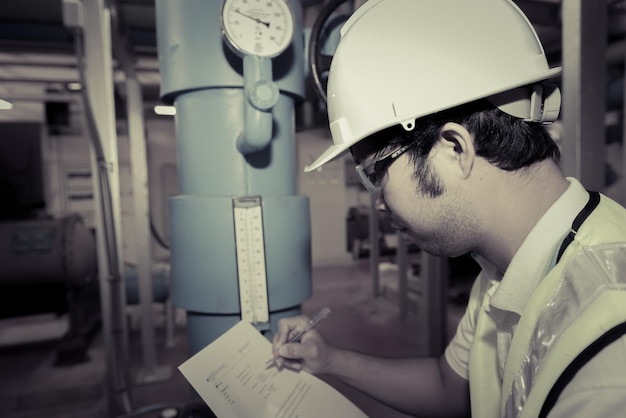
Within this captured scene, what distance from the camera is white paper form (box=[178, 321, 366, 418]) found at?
64 centimetres

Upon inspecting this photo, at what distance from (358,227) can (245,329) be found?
4.58 metres

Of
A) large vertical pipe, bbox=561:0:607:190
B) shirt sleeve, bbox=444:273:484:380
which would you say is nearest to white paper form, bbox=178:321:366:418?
shirt sleeve, bbox=444:273:484:380

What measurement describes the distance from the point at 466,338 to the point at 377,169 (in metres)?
0.43

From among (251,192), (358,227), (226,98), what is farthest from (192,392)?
(358,227)

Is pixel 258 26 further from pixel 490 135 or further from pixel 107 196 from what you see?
pixel 107 196

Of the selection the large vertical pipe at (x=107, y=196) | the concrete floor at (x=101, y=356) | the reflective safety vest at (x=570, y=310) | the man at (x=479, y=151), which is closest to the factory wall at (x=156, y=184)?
the concrete floor at (x=101, y=356)

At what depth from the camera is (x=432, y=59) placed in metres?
0.53

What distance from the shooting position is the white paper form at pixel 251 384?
64cm

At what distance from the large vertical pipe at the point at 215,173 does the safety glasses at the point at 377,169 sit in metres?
0.23

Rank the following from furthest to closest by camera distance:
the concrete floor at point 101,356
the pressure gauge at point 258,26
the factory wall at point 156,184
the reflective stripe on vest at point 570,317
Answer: the factory wall at point 156,184 < the concrete floor at point 101,356 < the pressure gauge at point 258,26 < the reflective stripe on vest at point 570,317

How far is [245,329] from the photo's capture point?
0.75 metres

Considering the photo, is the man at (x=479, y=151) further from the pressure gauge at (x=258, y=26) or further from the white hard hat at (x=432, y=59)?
the pressure gauge at (x=258, y=26)

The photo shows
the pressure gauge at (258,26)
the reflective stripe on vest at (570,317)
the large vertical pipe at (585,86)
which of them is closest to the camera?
the reflective stripe on vest at (570,317)

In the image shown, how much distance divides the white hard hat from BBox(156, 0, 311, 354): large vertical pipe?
30 centimetres
